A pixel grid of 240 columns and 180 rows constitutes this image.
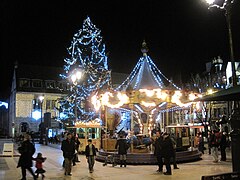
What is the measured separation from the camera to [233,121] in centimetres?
956

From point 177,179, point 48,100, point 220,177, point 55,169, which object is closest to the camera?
point 220,177

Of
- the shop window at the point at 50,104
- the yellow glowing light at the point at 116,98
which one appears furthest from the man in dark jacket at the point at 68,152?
the shop window at the point at 50,104

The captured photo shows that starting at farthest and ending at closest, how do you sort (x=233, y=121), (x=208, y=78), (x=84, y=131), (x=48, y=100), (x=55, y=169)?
(x=48, y=100) → (x=208, y=78) → (x=84, y=131) → (x=55, y=169) → (x=233, y=121)

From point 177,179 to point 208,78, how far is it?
45598 millimetres

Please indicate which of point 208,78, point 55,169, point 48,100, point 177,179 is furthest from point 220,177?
point 48,100

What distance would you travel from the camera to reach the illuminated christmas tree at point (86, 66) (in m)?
36.1

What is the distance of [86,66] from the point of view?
3641 centimetres

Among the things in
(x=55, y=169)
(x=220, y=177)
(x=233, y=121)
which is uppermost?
(x=233, y=121)

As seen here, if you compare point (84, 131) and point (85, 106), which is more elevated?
point (85, 106)

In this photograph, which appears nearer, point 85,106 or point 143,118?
point 143,118

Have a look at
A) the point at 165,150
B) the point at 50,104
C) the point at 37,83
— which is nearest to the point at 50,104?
the point at 50,104

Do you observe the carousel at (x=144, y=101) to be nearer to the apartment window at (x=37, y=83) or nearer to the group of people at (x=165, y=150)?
the group of people at (x=165, y=150)

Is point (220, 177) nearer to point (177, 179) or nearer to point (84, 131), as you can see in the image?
point (177, 179)

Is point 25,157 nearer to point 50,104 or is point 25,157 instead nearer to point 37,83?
point 50,104
